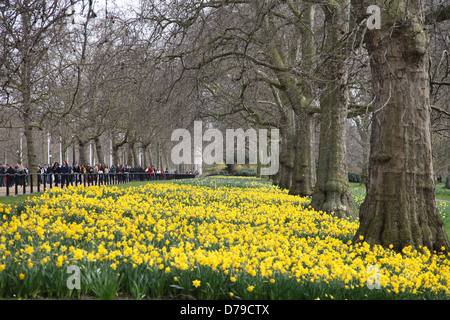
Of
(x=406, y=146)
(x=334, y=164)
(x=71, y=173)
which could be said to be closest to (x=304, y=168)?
(x=334, y=164)

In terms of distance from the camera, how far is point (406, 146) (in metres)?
6.27

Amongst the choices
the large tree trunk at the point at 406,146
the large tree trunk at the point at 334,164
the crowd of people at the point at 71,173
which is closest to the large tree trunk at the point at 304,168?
the large tree trunk at the point at 334,164

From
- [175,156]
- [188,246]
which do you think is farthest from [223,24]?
[175,156]

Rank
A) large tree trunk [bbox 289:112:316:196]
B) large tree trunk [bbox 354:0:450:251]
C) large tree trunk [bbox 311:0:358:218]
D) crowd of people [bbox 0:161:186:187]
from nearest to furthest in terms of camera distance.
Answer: large tree trunk [bbox 354:0:450:251], large tree trunk [bbox 311:0:358:218], large tree trunk [bbox 289:112:316:196], crowd of people [bbox 0:161:186:187]

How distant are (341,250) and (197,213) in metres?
3.09

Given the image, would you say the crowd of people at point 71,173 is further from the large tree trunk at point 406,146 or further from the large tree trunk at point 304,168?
the large tree trunk at point 406,146

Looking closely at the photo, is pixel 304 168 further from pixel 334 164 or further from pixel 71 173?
pixel 71 173

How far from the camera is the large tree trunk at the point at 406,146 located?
20.5 ft

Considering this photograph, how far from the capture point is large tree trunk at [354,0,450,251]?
6.24 meters

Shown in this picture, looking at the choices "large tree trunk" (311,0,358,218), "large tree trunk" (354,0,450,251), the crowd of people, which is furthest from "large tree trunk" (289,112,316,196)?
the crowd of people

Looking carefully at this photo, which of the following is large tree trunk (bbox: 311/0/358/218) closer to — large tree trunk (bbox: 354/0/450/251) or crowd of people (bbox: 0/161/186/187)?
large tree trunk (bbox: 354/0/450/251)

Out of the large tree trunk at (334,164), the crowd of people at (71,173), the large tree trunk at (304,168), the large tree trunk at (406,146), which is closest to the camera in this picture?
the large tree trunk at (406,146)

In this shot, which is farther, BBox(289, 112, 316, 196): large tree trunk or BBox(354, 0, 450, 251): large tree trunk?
BBox(289, 112, 316, 196): large tree trunk
